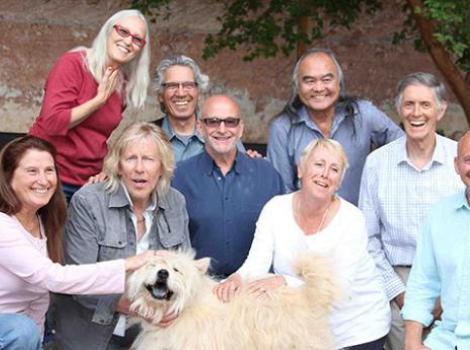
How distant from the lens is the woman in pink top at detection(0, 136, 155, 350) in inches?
169

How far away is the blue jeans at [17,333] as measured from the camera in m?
4.27

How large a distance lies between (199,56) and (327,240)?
5751mm

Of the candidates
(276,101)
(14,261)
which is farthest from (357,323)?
(276,101)

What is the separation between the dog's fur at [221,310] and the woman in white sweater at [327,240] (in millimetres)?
263

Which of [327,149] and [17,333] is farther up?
[327,149]

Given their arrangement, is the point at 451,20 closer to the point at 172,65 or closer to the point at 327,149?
the point at 172,65

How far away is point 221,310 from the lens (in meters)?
4.37

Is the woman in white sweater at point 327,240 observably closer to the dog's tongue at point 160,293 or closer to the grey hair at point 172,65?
the dog's tongue at point 160,293

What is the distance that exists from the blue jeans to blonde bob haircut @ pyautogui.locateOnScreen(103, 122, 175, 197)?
82 cm

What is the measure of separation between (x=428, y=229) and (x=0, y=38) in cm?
676

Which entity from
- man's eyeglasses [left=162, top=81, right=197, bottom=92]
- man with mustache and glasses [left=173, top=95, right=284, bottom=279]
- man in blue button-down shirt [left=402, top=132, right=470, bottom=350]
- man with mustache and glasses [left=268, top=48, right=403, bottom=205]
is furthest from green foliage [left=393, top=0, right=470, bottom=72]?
man in blue button-down shirt [left=402, top=132, right=470, bottom=350]

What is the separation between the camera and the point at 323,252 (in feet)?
14.8

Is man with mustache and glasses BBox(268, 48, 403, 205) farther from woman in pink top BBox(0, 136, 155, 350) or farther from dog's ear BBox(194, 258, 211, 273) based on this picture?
woman in pink top BBox(0, 136, 155, 350)

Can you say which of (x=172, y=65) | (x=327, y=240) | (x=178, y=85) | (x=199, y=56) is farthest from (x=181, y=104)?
(x=199, y=56)
